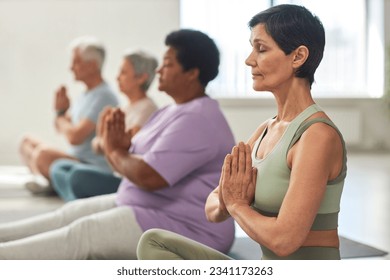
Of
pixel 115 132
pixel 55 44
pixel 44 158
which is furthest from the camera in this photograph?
pixel 55 44

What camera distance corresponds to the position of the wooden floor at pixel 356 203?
8.40 ft

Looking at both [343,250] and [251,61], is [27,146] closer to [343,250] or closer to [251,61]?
[343,250]

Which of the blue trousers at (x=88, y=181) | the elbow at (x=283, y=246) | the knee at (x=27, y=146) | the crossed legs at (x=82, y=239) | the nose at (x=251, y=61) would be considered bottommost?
the knee at (x=27, y=146)

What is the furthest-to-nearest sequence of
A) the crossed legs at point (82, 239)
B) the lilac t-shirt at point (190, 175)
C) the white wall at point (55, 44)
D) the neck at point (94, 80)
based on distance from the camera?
the white wall at point (55, 44) < the neck at point (94, 80) < the lilac t-shirt at point (190, 175) < the crossed legs at point (82, 239)

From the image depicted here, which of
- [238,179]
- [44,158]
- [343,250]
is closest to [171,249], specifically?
[238,179]

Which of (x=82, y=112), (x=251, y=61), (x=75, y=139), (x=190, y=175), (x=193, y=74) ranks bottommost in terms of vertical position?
(x=75, y=139)

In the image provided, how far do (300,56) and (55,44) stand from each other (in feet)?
15.9

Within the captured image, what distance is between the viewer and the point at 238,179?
1.08 metres

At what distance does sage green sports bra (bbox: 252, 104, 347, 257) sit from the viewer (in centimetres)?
106

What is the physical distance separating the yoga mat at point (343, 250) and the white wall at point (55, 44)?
3.41 m

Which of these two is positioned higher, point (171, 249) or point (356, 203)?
point (171, 249)

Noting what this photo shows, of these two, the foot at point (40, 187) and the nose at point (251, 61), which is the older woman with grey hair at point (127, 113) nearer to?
the foot at point (40, 187)

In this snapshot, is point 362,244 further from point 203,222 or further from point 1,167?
point 1,167

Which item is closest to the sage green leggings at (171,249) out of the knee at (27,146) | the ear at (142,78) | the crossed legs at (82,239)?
the crossed legs at (82,239)
